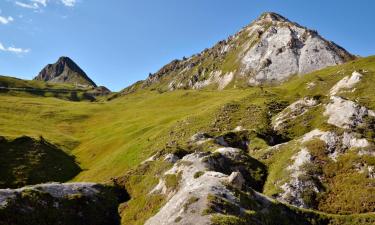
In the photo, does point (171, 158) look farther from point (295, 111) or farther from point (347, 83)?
point (347, 83)

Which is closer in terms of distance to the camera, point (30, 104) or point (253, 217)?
point (253, 217)

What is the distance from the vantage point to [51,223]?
106 ft

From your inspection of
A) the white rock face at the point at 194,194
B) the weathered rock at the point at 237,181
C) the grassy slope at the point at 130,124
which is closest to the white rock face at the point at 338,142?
the grassy slope at the point at 130,124

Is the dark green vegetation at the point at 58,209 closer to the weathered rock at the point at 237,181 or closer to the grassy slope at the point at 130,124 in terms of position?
the grassy slope at the point at 130,124

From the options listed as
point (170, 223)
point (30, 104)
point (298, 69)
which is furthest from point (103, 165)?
point (298, 69)

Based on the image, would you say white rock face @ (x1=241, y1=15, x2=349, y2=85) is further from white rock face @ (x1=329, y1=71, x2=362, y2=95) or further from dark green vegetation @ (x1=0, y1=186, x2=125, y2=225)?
dark green vegetation @ (x1=0, y1=186, x2=125, y2=225)

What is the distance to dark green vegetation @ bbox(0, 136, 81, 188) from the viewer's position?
70438 millimetres

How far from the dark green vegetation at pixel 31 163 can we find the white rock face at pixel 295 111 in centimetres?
4020

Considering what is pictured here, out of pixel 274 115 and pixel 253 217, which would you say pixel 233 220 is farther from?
pixel 274 115

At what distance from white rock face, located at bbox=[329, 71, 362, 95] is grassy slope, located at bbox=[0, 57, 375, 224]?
271 centimetres

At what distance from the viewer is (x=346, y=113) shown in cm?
5162

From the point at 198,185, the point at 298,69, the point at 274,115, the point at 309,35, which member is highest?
the point at 309,35

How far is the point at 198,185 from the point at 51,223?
12.3 metres

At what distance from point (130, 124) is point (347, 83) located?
197ft
